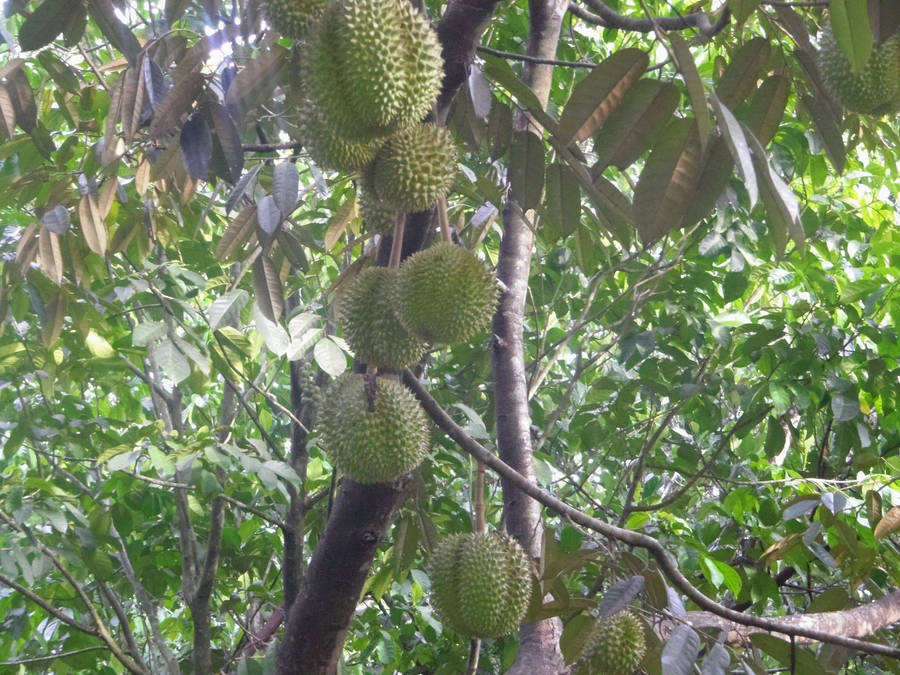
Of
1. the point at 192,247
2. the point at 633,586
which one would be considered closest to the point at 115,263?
the point at 192,247

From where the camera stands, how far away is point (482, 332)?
2260 mm

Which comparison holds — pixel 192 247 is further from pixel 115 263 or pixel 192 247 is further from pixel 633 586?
pixel 633 586

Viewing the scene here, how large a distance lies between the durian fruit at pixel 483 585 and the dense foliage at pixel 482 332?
0.05 metres

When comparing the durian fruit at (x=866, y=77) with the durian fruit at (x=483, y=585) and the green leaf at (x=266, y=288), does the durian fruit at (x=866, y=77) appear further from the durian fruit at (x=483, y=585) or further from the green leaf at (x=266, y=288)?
the green leaf at (x=266, y=288)

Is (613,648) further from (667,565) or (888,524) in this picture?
(888,524)

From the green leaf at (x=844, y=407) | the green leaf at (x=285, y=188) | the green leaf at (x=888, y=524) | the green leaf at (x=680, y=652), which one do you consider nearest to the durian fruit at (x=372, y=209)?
the green leaf at (x=285, y=188)

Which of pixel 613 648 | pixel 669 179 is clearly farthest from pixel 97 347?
pixel 669 179

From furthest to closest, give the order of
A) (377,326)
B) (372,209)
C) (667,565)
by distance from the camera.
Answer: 1. (372,209)
2. (377,326)
3. (667,565)

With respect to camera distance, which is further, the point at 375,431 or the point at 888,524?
the point at 888,524

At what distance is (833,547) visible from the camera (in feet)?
6.23

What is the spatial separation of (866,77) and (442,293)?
2.25 ft

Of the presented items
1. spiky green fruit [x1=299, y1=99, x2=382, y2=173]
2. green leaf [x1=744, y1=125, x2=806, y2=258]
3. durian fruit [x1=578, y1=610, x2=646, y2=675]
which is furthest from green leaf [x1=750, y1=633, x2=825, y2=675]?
spiky green fruit [x1=299, y1=99, x2=382, y2=173]

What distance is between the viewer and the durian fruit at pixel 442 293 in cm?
119

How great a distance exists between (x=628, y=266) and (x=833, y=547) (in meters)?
1.15
